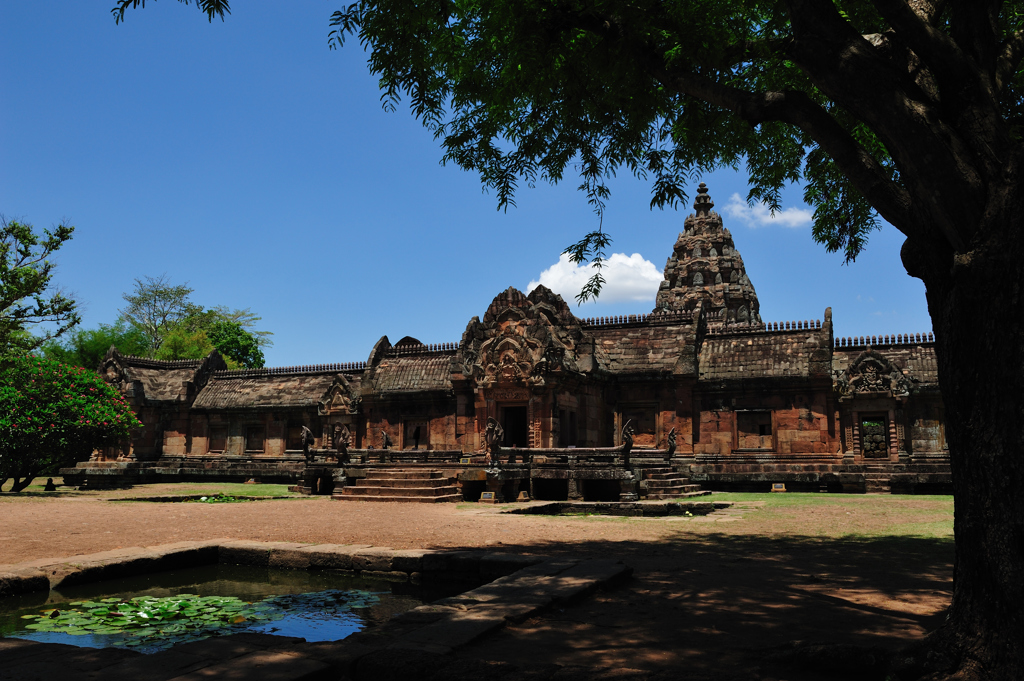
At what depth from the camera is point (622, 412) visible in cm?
2822

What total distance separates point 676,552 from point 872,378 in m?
19.8

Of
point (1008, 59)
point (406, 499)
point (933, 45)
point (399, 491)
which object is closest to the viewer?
point (933, 45)

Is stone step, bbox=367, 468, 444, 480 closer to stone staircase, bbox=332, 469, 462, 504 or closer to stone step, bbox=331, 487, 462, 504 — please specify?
stone staircase, bbox=332, 469, 462, 504

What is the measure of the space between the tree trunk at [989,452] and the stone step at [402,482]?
18295mm

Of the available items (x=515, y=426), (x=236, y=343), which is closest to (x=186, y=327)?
(x=236, y=343)

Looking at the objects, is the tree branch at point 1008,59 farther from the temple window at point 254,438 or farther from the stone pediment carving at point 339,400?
the temple window at point 254,438

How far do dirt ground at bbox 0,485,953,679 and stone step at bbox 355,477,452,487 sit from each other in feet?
6.31

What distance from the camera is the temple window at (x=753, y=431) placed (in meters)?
27.0

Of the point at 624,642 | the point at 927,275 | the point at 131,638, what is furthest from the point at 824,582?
the point at 131,638

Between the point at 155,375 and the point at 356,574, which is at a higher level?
the point at 155,375

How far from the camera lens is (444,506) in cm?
1970

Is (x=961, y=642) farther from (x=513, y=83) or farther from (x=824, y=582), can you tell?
(x=513, y=83)

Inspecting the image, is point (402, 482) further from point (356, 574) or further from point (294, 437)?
point (294, 437)

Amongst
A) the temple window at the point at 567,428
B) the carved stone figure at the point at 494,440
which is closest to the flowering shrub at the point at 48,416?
the carved stone figure at the point at 494,440
